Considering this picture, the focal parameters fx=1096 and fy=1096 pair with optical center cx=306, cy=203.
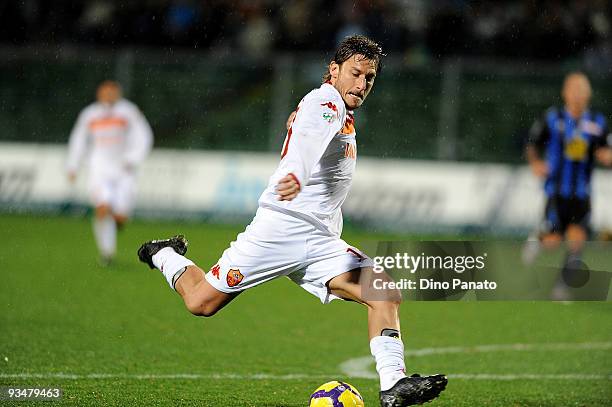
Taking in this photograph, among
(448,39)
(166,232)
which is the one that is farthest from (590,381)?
(448,39)

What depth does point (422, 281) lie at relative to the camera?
6352mm

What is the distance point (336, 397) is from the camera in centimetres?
589

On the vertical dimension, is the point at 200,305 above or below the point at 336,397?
above

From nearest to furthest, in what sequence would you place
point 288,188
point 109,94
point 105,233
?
point 288,188, point 105,233, point 109,94

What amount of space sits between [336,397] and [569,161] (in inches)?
254

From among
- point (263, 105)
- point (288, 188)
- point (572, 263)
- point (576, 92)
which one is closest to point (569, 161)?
point (576, 92)

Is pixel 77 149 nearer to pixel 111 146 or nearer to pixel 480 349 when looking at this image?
pixel 111 146

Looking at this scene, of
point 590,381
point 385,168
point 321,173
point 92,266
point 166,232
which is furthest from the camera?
point 385,168

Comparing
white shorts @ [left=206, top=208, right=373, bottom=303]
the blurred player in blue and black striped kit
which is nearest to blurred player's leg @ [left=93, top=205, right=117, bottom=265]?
the blurred player in blue and black striped kit

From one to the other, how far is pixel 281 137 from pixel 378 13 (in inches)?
116

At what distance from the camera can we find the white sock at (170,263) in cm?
666

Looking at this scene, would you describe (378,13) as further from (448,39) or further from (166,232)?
(166,232)
